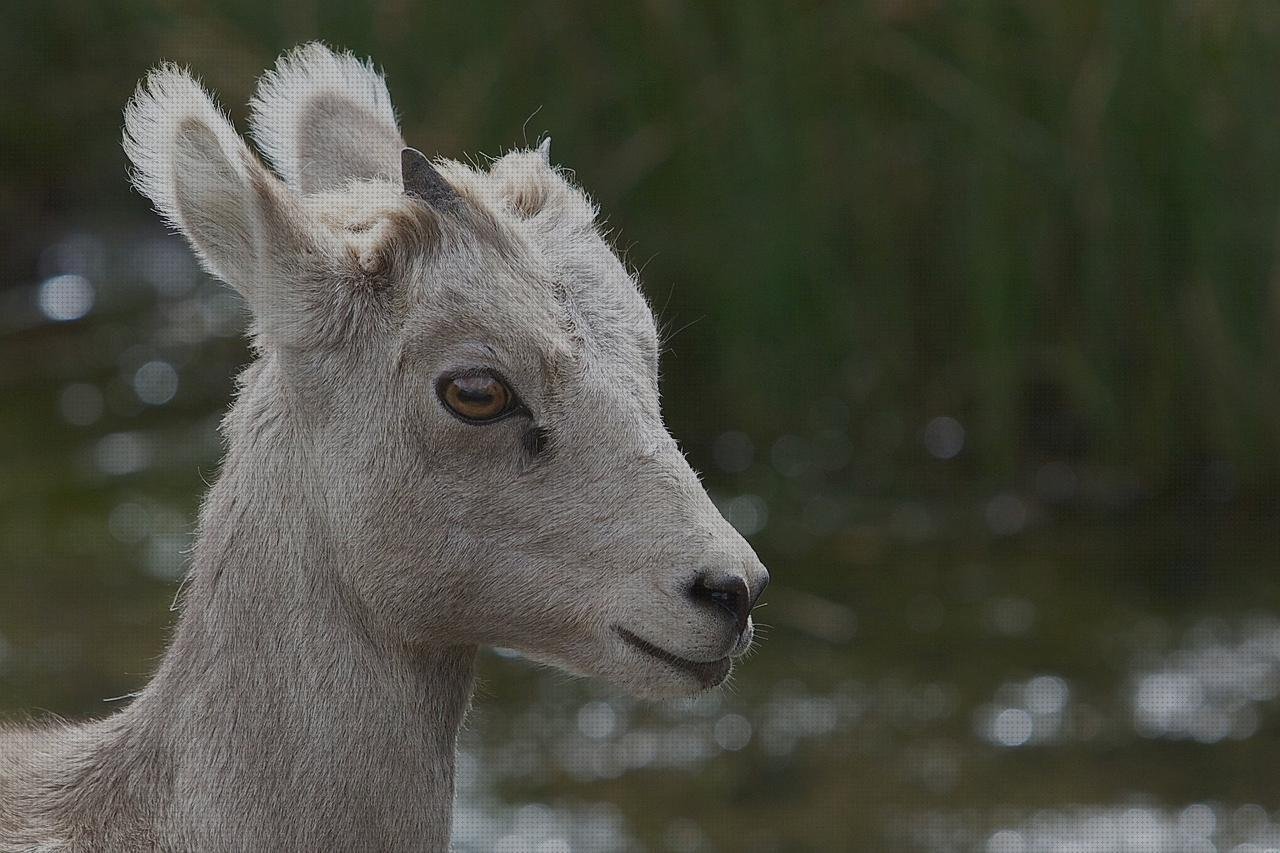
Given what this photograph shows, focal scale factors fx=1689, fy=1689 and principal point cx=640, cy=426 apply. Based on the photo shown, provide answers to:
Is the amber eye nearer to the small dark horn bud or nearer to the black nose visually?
the small dark horn bud

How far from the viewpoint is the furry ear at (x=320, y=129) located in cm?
390

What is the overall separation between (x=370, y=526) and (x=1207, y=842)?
418cm

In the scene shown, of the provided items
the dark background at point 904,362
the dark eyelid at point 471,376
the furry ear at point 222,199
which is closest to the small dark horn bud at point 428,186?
the furry ear at point 222,199

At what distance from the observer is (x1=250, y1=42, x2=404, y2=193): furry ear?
3.90m

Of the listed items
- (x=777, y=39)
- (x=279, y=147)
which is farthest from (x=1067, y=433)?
(x=279, y=147)

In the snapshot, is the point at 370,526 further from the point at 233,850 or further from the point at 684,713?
the point at 684,713

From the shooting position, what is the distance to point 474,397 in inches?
127


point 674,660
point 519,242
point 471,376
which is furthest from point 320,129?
point 674,660

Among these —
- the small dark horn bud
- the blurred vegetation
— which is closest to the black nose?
the small dark horn bud

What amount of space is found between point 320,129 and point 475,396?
41.4 inches

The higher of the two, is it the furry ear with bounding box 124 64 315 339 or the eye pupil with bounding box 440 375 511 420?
the furry ear with bounding box 124 64 315 339

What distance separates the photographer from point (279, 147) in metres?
3.91

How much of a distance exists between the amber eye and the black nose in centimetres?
51

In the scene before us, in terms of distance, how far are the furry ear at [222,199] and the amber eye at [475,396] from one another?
0.34m
